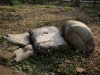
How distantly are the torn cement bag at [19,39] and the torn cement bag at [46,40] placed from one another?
0.20 m

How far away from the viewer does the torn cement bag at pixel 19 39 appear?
5.09m

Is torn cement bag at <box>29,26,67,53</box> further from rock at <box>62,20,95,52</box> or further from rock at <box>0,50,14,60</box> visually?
rock at <box>0,50,14,60</box>

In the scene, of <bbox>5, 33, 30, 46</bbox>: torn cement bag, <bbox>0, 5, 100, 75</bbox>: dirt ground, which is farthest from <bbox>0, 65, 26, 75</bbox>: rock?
<bbox>0, 5, 100, 75</bbox>: dirt ground

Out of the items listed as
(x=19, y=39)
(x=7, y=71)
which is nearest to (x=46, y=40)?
(x=19, y=39)

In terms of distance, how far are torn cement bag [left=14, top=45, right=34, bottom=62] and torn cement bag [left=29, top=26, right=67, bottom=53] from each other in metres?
0.15

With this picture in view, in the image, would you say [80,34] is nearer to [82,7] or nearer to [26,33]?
[26,33]

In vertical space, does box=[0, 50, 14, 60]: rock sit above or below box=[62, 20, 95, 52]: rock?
below

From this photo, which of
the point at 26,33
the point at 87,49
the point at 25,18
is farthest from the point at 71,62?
the point at 25,18

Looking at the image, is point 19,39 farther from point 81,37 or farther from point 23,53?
point 81,37

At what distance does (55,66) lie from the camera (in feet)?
14.2

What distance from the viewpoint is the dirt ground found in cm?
595

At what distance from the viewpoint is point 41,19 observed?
285 inches

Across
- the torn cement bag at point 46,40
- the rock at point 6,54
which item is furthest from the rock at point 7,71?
the torn cement bag at point 46,40

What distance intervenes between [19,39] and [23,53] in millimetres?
719
